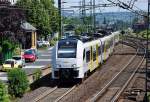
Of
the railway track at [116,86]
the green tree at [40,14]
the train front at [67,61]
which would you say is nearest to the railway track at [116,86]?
the railway track at [116,86]

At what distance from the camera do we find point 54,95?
102ft

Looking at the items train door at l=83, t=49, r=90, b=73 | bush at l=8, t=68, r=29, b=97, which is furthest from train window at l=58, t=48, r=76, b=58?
bush at l=8, t=68, r=29, b=97

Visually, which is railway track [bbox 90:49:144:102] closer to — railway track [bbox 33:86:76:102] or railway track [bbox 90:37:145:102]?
railway track [bbox 90:37:145:102]

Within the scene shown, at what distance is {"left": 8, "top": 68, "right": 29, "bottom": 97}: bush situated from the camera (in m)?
30.2

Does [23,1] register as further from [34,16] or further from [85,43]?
[85,43]

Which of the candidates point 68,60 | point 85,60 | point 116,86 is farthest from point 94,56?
point 68,60

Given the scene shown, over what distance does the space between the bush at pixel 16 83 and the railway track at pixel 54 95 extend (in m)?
1.29

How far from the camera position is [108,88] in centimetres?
3412

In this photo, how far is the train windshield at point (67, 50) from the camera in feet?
112

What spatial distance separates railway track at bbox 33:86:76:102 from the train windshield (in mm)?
2127

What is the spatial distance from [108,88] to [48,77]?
7.14 m

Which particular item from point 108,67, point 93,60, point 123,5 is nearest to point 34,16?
point 108,67

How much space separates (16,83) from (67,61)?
15.3 feet

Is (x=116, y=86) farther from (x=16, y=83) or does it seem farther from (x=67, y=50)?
(x=16, y=83)
